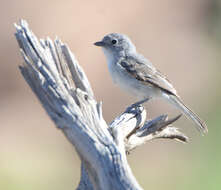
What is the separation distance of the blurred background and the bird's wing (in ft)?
10.9

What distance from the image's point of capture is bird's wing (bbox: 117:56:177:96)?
26.1ft

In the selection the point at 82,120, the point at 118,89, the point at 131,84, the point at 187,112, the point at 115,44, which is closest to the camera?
the point at 82,120

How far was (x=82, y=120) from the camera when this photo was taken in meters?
4.91

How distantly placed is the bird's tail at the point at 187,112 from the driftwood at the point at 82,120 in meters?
1.62

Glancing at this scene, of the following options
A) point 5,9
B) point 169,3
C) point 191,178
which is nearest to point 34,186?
point 191,178

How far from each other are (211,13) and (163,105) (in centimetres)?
455

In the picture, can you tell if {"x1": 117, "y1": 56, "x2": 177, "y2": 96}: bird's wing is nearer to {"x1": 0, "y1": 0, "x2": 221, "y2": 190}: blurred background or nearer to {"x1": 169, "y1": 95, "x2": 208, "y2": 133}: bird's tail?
{"x1": 169, "y1": 95, "x2": 208, "y2": 133}: bird's tail

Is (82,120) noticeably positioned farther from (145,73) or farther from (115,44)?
(115,44)

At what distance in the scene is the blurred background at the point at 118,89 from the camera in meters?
11.7

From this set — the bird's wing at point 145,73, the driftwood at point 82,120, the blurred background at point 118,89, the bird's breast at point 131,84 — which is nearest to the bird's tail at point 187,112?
the bird's wing at point 145,73

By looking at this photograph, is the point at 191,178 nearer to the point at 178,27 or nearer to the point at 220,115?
the point at 220,115

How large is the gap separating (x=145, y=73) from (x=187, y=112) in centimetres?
78

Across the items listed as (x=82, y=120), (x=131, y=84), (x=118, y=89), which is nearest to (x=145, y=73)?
(x=131, y=84)

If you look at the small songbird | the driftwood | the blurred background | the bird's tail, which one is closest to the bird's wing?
the small songbird
